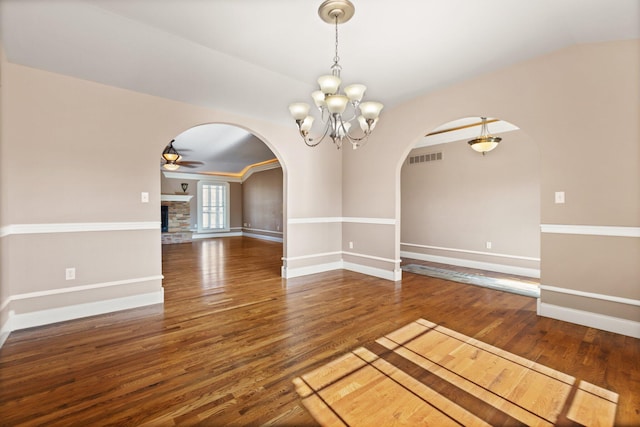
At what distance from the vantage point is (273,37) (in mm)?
2877

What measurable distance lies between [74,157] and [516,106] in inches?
195

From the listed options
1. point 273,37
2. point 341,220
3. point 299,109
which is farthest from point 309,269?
point 273,37

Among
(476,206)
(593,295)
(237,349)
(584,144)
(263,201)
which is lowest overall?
(237,349)

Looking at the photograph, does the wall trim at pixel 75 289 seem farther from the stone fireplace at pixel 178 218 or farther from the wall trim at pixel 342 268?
the stone fireplace at pixel 178 218

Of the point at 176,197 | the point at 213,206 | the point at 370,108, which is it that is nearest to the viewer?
the point at 370,108

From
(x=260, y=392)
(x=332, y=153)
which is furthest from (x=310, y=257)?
(x=260, y=392)

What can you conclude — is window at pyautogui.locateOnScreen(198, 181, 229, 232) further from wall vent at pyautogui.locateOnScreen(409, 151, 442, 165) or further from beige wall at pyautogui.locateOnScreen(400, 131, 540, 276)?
wall vent at pyautogui.locateOnScreen(409, 151, 442, 165)

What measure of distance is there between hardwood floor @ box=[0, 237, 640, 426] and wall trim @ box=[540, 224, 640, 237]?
3.12ft

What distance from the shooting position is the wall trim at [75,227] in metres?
2.79

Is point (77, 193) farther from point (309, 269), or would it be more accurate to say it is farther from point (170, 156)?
point (170, 156)

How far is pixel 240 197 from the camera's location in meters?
12.3

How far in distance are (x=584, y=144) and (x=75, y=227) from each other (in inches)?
212

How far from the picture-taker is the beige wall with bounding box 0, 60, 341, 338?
9.14ft

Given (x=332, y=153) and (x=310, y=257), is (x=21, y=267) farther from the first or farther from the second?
(x=332, y=153)
